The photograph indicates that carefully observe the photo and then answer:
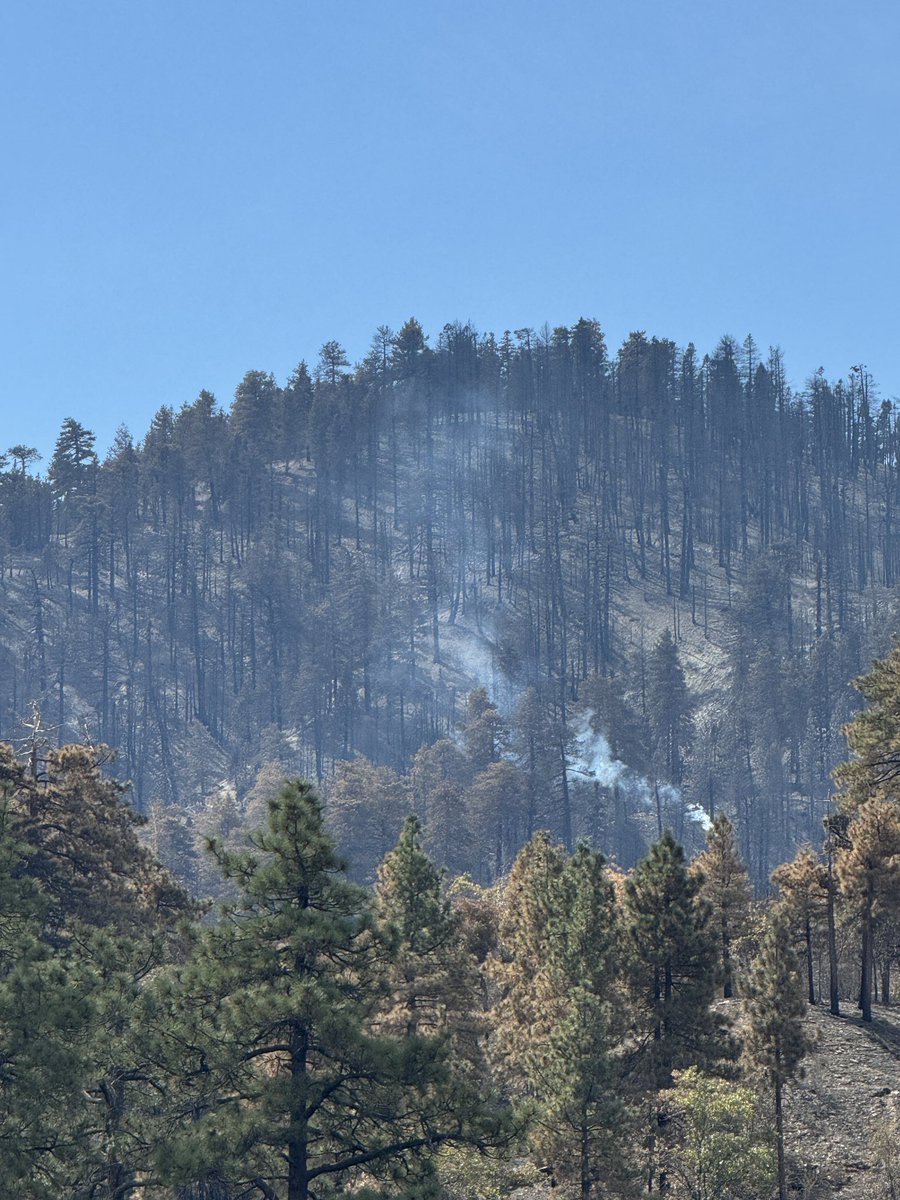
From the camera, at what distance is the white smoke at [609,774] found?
136 m

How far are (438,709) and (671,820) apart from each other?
109 ft

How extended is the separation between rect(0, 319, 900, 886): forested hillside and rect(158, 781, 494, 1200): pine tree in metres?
94.2

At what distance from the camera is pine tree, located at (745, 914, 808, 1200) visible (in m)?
34.1

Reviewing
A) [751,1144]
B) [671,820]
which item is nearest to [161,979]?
[751,1144]

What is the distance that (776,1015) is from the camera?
112ft

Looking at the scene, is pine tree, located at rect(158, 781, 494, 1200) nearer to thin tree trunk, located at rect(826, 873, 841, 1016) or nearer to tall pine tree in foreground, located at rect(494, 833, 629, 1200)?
tall pine tree in foreground, located at rect(494, 833, 629, 1200)

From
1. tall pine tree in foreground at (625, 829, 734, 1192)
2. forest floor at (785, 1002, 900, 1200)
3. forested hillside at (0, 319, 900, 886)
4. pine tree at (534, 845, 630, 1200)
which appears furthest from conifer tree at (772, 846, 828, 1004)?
forested hillside at (0, 319, 900, 886)

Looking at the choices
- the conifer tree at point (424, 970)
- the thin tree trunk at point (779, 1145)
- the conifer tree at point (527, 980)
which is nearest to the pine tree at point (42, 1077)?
the conifer tree at point (527, 980)

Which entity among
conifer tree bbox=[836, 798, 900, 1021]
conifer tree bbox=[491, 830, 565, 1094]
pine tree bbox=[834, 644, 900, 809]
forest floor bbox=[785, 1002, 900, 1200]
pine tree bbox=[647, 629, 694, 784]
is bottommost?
forest floor bbox=[785, 1002, 900, 1200]

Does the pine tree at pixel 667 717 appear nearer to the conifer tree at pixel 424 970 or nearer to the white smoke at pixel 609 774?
the white smoke at pixel 609 774

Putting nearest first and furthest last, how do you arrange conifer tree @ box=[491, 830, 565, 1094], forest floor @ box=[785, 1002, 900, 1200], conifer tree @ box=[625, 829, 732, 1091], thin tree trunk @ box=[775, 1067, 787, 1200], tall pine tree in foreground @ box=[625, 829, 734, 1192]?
thin tree trunk @ box=[775, 1067, 787, 1200]
forest floor @ box=[785, 1002, 900, 1200]
tall pine tree in foreground @ box=[625, 829, 734, 1192]
conifer tree @ box=[625, 829, 732, 1091]
conifer tree @ box=[491, 830, 565, 1094]

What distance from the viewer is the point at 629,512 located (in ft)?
622

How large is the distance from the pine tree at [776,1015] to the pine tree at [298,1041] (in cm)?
1313

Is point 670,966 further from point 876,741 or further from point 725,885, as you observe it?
point 725,885
